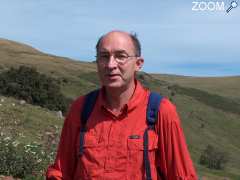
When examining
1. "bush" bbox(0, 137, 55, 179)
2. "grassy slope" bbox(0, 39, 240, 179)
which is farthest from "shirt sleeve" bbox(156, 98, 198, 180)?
"grassy slope" bbox(0, 39, 240, 179)

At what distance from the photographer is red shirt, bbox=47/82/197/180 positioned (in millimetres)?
3801

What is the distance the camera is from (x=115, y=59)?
12.9ft

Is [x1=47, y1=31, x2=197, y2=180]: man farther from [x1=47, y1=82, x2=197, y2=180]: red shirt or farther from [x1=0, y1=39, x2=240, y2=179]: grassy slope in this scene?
[x1=0, y1=39, x2=240, y2=179]: grassy slope

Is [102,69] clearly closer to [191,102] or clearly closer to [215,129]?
[215,129]

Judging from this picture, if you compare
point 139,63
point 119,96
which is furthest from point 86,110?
point 139,63

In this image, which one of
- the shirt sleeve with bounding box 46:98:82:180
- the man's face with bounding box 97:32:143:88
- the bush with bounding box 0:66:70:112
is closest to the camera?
the man's face with bounding box 97:32:143:88

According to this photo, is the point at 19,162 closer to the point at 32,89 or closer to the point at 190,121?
the point at 32,89

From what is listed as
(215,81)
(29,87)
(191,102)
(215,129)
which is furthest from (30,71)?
(215,81)

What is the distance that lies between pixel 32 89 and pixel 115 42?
27833 mm

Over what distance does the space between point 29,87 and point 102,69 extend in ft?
91.3

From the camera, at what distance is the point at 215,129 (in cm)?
5878

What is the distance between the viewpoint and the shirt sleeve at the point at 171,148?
151 inches

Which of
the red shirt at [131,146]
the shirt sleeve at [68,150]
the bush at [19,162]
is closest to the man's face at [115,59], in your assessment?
the red shirt at [131,146]

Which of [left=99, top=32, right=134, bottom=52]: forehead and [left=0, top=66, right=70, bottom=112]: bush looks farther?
[left=0, top=66, right=70, bottom=112]: bush
